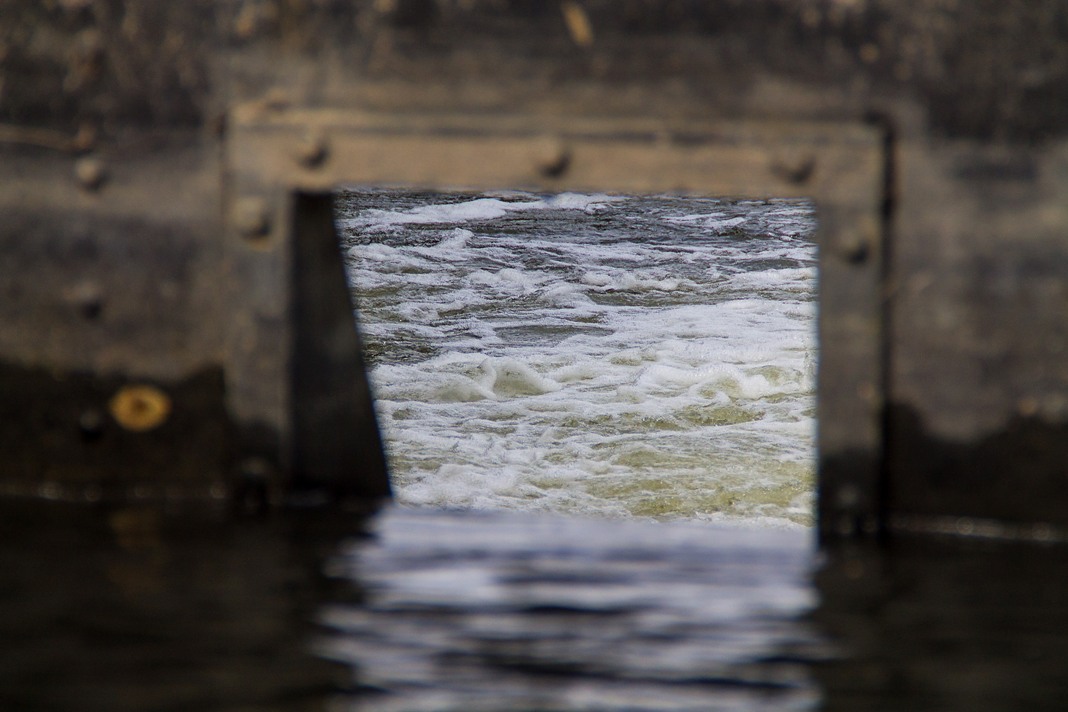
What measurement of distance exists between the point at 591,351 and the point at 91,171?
6.40m

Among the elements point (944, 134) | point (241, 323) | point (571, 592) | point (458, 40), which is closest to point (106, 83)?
point (241, 323)

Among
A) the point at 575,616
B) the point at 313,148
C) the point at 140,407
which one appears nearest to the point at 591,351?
the point at 140,407

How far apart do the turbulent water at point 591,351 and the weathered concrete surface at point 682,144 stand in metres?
2.59

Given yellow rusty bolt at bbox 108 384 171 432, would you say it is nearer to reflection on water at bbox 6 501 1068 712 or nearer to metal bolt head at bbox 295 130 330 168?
reflection on water at bbox 6 501 1068 712

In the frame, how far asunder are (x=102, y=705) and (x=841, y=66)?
212 centimetres

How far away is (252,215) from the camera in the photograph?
3.51 m

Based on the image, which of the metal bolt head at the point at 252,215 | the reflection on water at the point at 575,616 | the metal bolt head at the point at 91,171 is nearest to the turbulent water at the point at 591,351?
the reflection on water at the point at 575,616

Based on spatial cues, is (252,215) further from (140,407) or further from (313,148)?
(140,407)

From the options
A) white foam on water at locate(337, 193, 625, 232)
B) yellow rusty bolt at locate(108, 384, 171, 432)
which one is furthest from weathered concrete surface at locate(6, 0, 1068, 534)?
white foam on water at locate(337, 193, 625, 232)

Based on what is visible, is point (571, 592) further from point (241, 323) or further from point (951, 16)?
point (951, 16)

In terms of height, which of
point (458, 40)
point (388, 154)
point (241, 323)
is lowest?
point (241, 323)

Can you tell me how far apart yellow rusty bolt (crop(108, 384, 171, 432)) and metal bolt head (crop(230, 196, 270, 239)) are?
494mm

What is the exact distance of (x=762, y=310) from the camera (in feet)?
38.8

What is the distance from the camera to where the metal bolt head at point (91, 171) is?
11.8 feet
